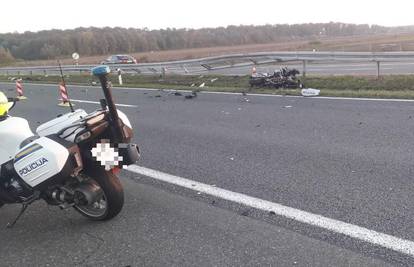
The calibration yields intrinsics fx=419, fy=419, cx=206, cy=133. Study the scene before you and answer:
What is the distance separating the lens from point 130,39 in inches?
3009

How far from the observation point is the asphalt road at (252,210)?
10.7 ft

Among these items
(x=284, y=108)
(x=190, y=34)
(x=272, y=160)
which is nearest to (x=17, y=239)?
(x=272, y=160)

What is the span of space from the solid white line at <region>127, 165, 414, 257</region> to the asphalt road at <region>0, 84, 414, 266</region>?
8 cm

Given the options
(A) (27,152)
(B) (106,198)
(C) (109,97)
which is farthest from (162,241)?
(A) (27,152)

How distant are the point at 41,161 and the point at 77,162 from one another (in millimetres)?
291

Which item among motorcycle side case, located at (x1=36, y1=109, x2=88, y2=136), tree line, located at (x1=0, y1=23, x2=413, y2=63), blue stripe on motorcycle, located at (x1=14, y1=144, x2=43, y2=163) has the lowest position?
blue stripe on motorcycle, located at (x1=14, y1=144, x2=43, y2=163)

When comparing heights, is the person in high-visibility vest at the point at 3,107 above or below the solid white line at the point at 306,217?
above

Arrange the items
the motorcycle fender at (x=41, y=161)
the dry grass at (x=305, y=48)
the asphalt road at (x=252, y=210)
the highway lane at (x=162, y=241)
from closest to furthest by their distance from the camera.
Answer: the highway lane at (x=162, y=241)
the asphalt road at (x=252, y=210)
the motorcycle fender at (x=41, y=161)
the dry grass at (x=305, y=48)

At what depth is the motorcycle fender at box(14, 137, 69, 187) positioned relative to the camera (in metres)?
3.51

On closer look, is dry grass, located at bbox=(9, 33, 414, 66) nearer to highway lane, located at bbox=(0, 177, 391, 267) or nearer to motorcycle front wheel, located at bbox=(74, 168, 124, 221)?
highway lane, located at bbox=(0, 177, 391, 267)

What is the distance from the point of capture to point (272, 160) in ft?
18.0

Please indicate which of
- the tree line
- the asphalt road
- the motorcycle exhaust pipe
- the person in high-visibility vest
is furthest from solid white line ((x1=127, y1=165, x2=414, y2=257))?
the tree line

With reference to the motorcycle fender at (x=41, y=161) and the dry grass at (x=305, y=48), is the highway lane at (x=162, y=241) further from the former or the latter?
the dry grass at (x=305, y=48)

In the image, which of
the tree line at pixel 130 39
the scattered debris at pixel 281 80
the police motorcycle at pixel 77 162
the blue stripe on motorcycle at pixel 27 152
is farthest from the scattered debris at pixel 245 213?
the tree line at pixel 130 39
